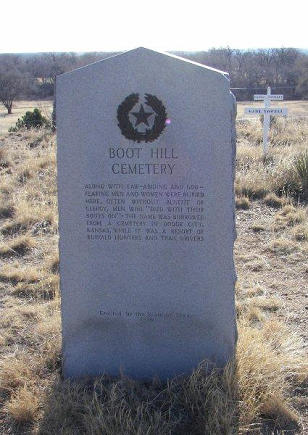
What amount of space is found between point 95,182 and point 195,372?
128cm

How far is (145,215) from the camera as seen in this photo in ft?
10.9

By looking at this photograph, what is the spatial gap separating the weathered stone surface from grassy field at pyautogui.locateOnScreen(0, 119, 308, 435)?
0.71 ft

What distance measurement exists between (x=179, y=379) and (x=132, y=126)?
5.20ft

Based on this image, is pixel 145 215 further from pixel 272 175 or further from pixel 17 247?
pixel 272 175

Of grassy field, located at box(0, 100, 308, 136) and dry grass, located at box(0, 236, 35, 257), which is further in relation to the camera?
grassy field, located at box(0, 100, 308, 136)

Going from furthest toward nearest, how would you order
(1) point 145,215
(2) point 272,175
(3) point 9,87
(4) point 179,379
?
(3) point 9,87 < (2) point 272,175 < (4) point 179,379 < (1) point 145,215

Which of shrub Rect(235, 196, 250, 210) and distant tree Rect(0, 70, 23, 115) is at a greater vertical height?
distant tree Rect(0, 70, 23, 115)

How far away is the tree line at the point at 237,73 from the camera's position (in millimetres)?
42281

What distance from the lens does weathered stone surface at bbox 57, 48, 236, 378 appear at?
3133mm

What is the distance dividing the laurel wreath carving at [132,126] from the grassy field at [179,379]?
1.41m

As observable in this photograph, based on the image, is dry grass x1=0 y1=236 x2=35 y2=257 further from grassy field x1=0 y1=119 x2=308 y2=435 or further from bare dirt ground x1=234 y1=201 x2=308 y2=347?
bare dirt ground x1=234 y1=201 x2=308 y2=347

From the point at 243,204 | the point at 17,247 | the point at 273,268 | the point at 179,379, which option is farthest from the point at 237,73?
the point at 179,379

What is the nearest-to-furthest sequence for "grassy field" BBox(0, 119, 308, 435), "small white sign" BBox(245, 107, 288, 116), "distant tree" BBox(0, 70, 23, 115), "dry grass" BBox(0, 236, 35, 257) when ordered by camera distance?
"grassy field" BBox(0, 119, 308, 435)
"dry grass" BBox(0, 236, 35, 257)
"small white sign" BBox(245, 107, 288, 116)
"distant tree" BBox(0, 70, 23, 115)

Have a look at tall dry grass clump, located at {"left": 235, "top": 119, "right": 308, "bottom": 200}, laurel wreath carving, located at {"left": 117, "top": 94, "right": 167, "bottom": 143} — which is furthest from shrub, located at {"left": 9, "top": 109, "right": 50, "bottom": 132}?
laurel wreath carving, located at {"left": 117, "top": 94, "right": 167, "bottom": 143}
